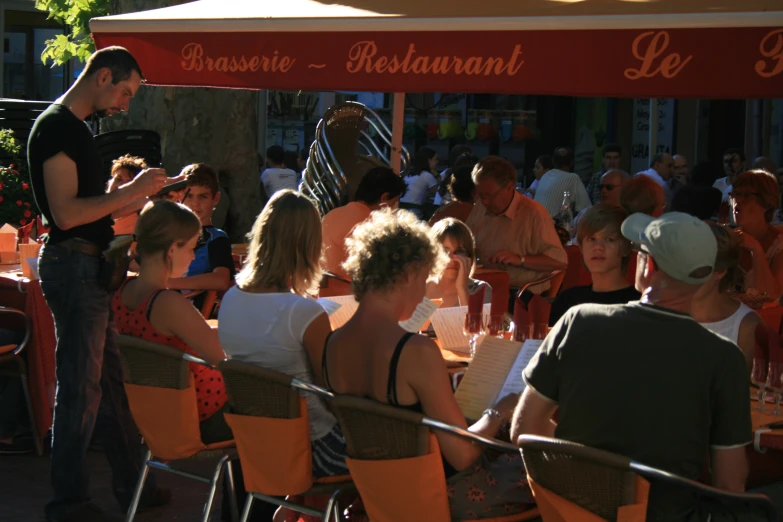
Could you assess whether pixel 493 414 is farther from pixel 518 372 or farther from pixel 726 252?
pixel 726 252

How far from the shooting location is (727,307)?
437 cm

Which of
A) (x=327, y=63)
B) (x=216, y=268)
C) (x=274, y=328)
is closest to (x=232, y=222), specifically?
(x=216, y=268)

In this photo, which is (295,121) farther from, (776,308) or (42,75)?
(776,308)

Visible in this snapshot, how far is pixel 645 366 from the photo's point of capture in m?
3.00

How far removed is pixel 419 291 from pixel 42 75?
19.5 m

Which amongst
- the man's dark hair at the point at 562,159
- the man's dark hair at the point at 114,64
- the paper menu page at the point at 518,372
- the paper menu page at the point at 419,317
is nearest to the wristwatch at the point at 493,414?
the paper menu page at the point at 518,372

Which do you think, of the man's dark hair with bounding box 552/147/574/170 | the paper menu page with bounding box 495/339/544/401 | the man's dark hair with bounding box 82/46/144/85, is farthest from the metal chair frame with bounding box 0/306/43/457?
the man's dark hair with bounding box 552/147/574/170

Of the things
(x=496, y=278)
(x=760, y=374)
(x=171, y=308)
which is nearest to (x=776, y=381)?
(x=760, y=374)

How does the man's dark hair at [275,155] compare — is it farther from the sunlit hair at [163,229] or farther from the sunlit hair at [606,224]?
the sunlit hair at [163,229]

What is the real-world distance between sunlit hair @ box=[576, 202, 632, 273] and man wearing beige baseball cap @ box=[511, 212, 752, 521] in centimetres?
197

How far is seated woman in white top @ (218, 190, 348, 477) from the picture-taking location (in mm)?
4098

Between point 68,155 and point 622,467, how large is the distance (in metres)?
2.89

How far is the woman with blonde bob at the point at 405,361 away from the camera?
343cm

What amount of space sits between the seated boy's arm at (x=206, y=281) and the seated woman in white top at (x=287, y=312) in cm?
206
